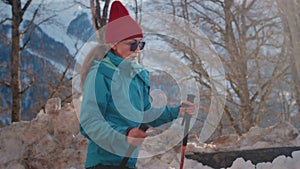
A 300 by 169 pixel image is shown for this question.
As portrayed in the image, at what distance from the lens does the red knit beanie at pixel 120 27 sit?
6.73ft

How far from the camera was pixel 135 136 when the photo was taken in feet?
5.35

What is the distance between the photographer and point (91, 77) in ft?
5.90

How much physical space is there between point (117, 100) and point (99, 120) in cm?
16

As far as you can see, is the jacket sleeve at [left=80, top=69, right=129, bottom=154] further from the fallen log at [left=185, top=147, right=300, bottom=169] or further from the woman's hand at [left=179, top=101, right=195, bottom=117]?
the fallen log at [left=185, top=147, right=300, bottom=169]

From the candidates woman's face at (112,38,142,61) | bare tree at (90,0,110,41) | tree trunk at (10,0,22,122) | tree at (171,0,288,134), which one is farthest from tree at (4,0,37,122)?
woman's face at (112,38,142,61)

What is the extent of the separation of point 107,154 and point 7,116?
1680 centimetres

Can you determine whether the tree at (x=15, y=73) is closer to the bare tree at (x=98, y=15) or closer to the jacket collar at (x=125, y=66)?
the bare tree at (x=98, y=15)

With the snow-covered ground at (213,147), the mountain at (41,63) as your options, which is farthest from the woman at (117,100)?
the mountain at (41,63)

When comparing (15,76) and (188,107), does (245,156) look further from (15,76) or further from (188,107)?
(15,76)

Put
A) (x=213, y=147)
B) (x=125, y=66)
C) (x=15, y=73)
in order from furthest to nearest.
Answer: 1. (x=15, y=73)
2. (x=213, y=147)
3. (x=125, y=66)

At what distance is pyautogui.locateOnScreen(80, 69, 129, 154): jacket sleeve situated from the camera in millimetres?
1692

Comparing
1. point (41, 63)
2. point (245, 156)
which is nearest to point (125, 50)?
point (245, 156)

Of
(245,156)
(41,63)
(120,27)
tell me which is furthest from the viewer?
(41,63)

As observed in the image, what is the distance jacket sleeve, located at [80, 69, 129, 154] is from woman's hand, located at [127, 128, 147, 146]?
0.04m
